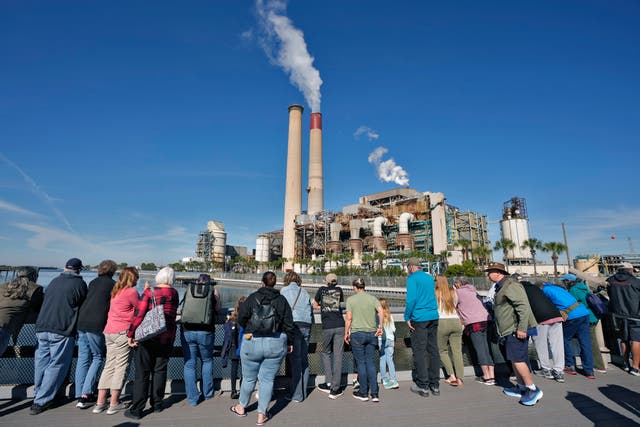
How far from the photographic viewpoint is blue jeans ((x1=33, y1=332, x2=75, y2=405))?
453 cm

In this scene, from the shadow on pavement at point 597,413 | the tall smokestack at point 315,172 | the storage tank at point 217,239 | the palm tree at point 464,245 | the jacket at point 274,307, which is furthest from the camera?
the storage tank at point 217,239

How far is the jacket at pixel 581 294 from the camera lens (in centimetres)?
675

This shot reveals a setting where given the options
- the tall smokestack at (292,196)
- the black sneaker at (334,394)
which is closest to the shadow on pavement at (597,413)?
the black sneaker at (334,394)

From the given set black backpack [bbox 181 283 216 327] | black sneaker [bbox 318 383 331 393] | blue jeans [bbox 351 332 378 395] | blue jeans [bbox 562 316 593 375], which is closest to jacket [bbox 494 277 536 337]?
blue jeans [bbox 562 316 593 375]

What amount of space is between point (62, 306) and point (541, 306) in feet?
26.1

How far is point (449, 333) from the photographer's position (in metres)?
5.95

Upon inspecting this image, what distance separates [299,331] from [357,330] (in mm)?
946

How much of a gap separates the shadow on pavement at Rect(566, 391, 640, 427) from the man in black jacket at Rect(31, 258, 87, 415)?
24.0 feet

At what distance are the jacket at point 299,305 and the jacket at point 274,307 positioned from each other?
0.73 meters

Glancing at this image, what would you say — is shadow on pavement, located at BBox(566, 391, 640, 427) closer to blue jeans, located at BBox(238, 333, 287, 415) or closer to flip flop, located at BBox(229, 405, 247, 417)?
blue jeans, located at BBox(238, 333, 287, 415)

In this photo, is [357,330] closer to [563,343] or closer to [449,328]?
[449,328]

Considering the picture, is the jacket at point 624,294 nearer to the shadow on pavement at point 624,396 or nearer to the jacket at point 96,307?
the shadow on pavement at point 624,396

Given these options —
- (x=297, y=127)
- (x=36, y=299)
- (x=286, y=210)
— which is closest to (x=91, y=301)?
(x=36, y=299)

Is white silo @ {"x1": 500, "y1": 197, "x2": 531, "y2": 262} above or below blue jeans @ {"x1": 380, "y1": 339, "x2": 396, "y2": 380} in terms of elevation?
above
